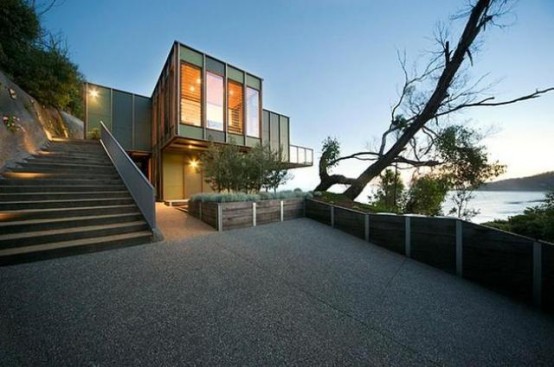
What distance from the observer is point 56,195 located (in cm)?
445

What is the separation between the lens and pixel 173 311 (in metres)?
2.19

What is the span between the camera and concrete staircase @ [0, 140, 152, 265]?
10.8 ft

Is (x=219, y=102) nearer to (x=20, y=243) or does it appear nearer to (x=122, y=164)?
(x=122, y=164)

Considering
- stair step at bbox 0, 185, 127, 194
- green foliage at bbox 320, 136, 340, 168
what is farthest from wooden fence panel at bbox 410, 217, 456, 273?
stair step at bbox 0, 185, 127, 194

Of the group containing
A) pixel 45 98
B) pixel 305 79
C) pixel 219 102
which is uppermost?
pixel 305 79

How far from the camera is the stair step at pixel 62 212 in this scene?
363 centimetres

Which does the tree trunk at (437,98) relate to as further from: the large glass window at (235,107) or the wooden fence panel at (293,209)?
the large glass window at (235,107)

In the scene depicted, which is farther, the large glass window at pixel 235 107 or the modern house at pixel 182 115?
the large glass window at pixel 235 107

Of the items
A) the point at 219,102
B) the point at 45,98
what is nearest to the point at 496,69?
the point at 219,102

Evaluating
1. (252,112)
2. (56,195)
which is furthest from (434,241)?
(252,112)

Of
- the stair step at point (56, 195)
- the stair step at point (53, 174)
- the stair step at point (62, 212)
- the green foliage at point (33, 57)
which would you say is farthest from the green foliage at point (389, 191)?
the green foliage at point (33, 57)

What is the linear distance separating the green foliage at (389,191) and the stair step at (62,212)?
33.1 feet

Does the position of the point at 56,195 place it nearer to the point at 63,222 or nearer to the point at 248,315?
the point at 63,222

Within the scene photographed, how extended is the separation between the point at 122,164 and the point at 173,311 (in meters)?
5.40
